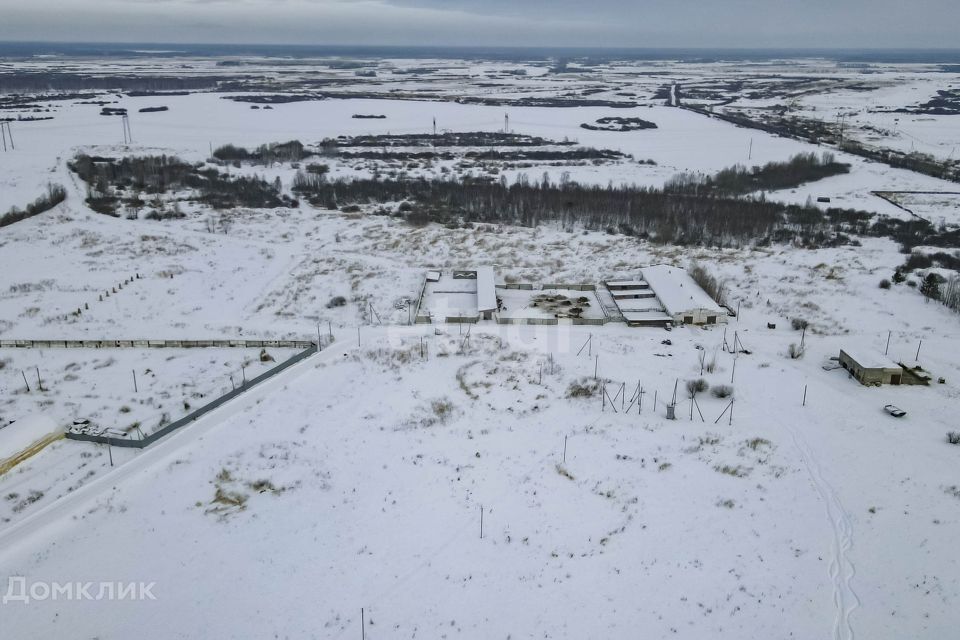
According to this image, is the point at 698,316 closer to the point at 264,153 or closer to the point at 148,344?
the point at 148,344

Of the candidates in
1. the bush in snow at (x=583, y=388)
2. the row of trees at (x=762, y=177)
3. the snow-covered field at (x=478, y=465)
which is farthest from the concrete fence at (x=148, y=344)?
the row of trees at (x=762, y=177)

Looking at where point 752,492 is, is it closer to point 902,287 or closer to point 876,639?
point 876,639

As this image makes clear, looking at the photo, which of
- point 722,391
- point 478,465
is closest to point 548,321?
point 722,391

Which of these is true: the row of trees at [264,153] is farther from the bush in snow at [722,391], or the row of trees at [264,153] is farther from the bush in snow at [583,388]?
the bush in snow at [722,391]

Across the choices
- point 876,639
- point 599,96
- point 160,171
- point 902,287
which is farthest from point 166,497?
point 599,96

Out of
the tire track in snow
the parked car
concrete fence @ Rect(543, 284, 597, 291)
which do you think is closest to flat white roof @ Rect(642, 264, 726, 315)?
concrete fence @ Rect(543, 284, 597, 291)
